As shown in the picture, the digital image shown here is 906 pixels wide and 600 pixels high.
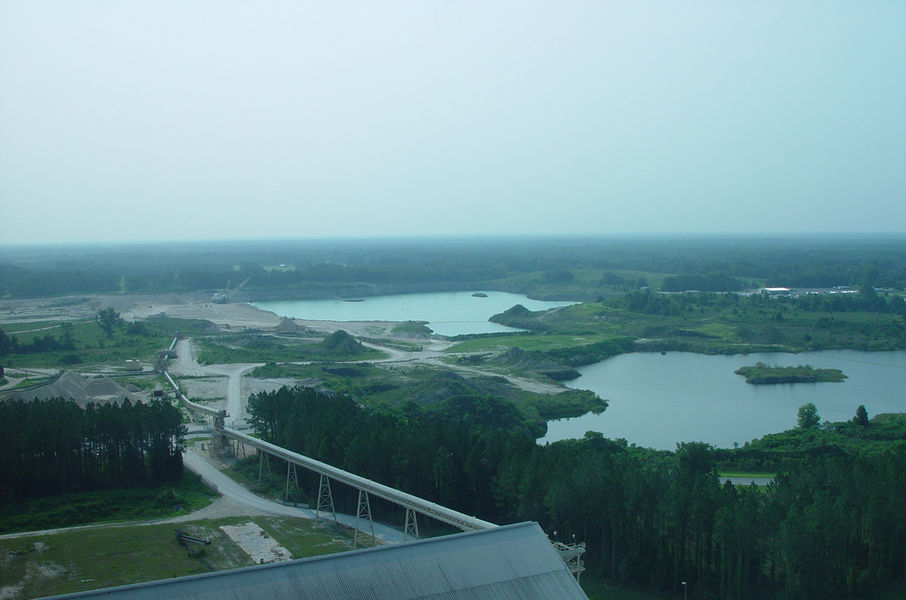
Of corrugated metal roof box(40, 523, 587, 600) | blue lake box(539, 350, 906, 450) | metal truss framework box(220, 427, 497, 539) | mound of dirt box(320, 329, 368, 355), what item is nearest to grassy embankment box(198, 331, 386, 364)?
mound of dirt box(320, 329, 368, 355)

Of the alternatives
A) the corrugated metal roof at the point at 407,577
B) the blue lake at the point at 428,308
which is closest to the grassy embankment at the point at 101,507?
the corrugated metal roof at the point at 407,577

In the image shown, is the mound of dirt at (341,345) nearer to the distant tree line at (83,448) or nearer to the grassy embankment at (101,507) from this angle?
the distant tree line at (83,448)

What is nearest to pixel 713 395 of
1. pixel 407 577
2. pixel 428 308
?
pixel 407 577

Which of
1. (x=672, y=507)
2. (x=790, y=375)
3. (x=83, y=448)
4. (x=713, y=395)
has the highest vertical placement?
(x=672, y=507)

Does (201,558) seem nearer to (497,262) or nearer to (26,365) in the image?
(26,365)

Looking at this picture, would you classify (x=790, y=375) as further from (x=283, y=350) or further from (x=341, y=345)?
(x=283, y=350)
